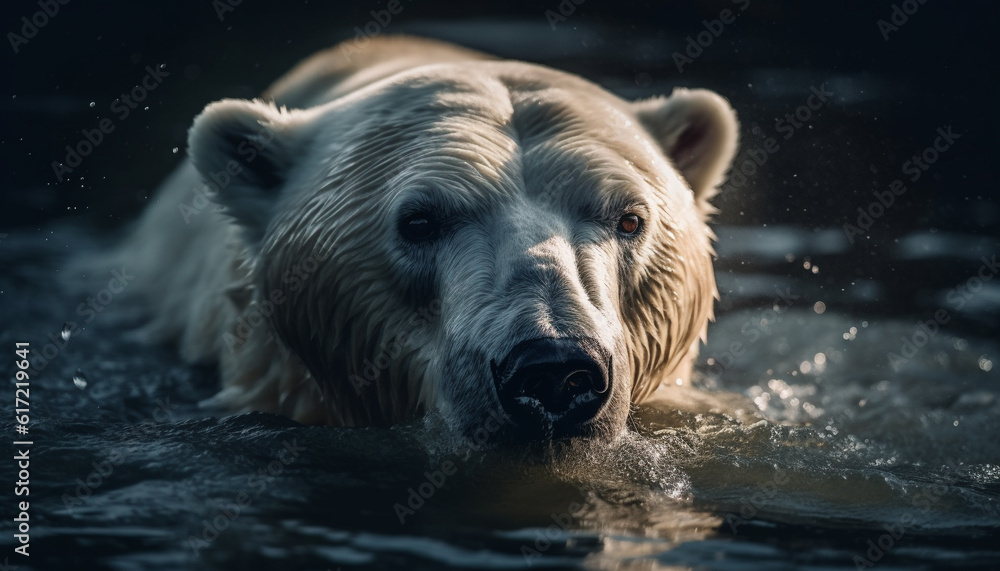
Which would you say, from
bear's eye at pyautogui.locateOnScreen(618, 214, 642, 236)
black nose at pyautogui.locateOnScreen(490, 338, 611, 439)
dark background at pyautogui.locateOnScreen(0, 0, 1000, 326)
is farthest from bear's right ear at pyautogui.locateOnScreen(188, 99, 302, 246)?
dark background at pyautogui.locateOnScreen(0, 0, 1000, 326)

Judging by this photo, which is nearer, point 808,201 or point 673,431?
point 673,431

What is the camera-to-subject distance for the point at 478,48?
1045 centimetres

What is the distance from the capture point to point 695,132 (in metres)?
4.89

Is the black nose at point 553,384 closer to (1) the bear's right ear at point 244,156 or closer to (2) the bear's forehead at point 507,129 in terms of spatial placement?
(2) the bear's forehead at point 507,129

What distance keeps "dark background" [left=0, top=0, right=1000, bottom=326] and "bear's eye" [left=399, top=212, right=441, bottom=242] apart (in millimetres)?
4177

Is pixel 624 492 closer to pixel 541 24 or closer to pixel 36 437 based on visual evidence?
pixel 36 437

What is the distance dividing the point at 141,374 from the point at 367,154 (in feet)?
7.10

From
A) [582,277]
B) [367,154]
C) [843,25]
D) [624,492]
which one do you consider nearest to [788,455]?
[624,492]

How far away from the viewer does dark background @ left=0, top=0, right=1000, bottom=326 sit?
7863 millimetres

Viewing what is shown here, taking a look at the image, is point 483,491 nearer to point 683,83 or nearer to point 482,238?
point 482,238

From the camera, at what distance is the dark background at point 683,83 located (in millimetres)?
7863

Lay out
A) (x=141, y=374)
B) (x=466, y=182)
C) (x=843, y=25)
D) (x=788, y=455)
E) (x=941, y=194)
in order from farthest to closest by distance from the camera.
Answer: (x=843, y=25) < (x=941, y=194) < (x=141, y=374) < (x=788, y=455) < (x=466, y=182)

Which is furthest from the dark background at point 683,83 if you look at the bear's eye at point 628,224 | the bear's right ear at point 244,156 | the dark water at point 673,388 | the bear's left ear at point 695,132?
the bear's right ear at point 244,156

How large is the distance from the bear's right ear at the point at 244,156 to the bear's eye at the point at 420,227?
0.81m
